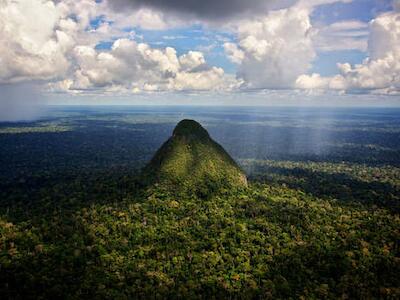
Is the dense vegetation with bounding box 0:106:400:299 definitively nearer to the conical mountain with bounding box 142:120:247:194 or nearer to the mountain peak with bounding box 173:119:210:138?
the conical mountain with bounding box 142:120:247:194

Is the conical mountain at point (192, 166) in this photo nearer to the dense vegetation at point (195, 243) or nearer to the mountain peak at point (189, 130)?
the mountain peak at point (189, 130)

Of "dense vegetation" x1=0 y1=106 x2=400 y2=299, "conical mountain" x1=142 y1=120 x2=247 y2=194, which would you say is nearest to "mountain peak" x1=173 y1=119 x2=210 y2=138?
"conical mountain" x1=142 y1=120 x2=247 y2=194

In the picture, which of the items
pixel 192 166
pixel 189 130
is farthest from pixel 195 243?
pixel 189 130

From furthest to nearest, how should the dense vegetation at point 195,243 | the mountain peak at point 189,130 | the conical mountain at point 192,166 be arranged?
the mountain peak at point 189,130 → the conical mountain at point 192,166 → the dense vegetation at point 195,243

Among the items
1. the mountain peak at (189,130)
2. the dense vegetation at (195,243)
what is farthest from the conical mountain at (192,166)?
the dense vegetation at (195,243)

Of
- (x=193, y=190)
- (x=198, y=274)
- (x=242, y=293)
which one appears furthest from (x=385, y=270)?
(x=193, y=190)

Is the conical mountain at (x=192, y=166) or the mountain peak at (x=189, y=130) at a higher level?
the mountain peak at (x=189, y=130)

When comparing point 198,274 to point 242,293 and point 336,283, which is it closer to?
point 242,293

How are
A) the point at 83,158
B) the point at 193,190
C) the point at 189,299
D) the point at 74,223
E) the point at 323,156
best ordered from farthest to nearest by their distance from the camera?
the point at 323,156 → the point at 83,158 → the point at 193,190 → the point at 74,223 → the point at 189,299
